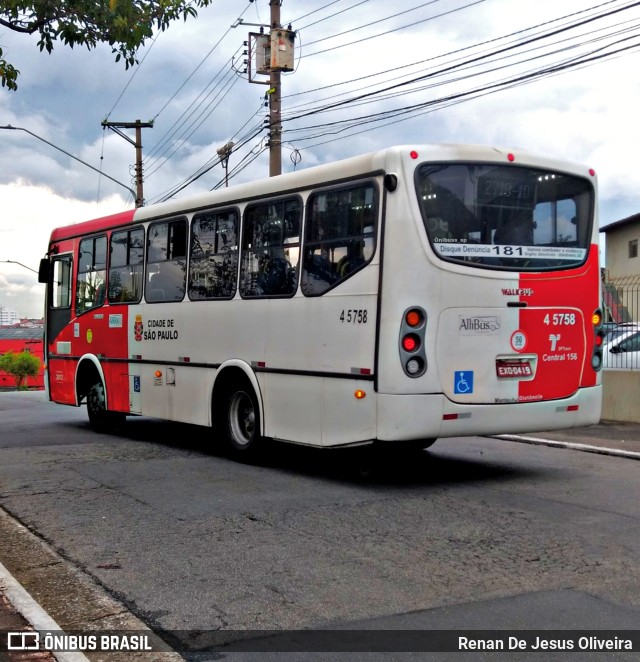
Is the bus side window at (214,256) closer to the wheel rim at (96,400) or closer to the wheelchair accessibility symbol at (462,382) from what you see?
the wheelchair accessibility symbol at (462,382)

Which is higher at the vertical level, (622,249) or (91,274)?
(622,249)

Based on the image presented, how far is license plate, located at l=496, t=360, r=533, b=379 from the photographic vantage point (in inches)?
336

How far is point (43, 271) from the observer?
1535 cm

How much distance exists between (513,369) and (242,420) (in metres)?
3.54

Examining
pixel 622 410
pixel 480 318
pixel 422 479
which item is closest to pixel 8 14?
pixel 480 318

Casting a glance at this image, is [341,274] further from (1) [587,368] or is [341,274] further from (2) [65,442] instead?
(2) [65,442]

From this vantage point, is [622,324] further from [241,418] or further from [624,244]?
[624,244]

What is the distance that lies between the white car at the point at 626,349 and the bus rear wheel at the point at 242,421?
6919mm

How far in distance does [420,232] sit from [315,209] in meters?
1.39

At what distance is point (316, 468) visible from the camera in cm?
998

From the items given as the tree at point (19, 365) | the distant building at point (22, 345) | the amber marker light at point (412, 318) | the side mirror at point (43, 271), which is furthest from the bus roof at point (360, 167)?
the tree at point (19, 365)

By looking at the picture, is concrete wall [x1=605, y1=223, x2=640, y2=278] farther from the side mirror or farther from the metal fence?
the side mirror

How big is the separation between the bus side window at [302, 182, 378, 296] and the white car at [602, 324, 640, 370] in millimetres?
7211

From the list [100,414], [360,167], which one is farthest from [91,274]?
[360,167]
